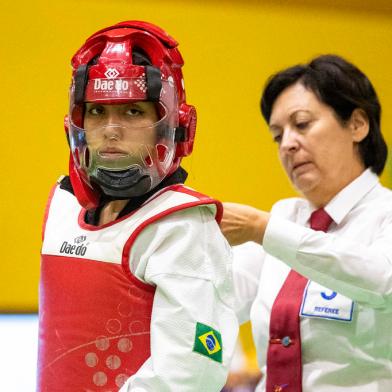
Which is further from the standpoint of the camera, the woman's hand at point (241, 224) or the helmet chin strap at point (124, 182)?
the woman's hand at point (241, 224)

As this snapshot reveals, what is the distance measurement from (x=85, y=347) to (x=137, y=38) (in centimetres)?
54

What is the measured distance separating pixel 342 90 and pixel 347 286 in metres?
0.56

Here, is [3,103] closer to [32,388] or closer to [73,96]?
[32,388]

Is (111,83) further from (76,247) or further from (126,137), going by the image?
(76,247)

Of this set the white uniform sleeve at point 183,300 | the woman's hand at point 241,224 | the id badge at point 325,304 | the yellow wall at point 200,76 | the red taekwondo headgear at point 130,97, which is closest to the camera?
the white uniform sleeve at point 183,300

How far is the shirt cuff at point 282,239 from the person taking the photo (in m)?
2.12

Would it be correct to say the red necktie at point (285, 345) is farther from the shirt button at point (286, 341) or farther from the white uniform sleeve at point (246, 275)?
the white uniform sleeve at point (246, 275)

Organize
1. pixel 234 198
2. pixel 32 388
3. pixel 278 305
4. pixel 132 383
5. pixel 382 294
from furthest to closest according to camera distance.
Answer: pixel 234 198 → pixel 32 388 → pixel 278 305 → pixel 382 294 → pixel 132 383

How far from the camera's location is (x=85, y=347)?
5.12 feet

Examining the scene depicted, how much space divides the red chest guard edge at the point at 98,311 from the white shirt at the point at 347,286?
1.84 feet

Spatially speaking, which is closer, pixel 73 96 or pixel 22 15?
pixel 73 96

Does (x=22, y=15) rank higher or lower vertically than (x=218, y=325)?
higher

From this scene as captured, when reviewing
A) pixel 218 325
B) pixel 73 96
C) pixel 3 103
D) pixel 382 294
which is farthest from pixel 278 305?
pixel 3 103

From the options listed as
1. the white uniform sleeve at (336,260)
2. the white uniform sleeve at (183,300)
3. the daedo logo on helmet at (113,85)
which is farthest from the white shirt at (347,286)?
the daedo logo on helmet at (113,85)
